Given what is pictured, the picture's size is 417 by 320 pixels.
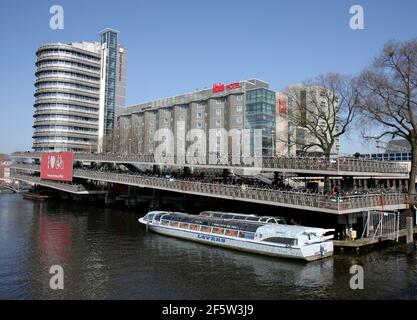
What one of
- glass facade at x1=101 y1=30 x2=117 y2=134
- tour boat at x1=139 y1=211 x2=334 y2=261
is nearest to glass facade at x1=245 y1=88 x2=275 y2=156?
tour boat at x1=139 y1=211 x2=334 y2=261

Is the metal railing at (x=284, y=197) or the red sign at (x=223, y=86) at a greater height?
the red sign at (x=223, y=86)

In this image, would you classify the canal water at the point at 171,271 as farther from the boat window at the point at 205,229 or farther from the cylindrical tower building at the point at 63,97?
the cylindrical tower building at the point at 63,97

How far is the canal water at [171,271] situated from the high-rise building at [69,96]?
92315 mm

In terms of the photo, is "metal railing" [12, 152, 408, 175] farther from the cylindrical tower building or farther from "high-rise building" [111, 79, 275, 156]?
the cylindrical tower building

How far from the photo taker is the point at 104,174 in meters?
64.3

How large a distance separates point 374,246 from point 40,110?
11842 centimetres

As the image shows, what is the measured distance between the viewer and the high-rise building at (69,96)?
125875 mm

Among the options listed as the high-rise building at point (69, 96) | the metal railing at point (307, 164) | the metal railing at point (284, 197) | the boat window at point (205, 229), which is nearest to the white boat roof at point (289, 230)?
the metal railing at point (284, 197)

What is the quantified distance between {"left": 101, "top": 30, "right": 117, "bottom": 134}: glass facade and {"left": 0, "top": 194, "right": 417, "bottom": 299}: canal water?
109 meters

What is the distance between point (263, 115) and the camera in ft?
295

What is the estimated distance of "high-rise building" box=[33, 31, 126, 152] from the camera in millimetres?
125875

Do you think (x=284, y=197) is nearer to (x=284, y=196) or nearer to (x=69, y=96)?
(x=284, y=196)
